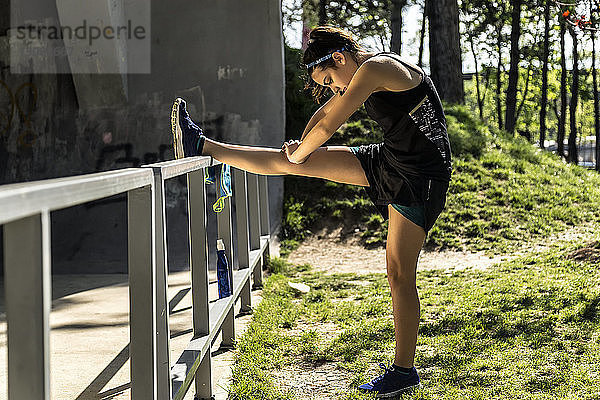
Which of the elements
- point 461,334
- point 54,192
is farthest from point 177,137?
point 54,192

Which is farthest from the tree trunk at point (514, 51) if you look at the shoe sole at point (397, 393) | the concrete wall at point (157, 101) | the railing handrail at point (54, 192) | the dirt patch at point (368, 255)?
the railing handrail at point (54, 192)

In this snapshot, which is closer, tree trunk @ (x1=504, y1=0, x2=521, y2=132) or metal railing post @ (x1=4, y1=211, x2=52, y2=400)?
metal railing post @ (x1=4, y1=211, x2=52, y2=400)

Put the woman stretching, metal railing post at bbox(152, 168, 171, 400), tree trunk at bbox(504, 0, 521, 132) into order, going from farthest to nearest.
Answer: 1. tree trunk at bbox(504, 0, 521, 132)
2. the woman stretching
3. metal railing post at bbox(152, 168, 171, 400)

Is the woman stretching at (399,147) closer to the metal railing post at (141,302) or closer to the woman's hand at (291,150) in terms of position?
the woman's hand at (291,150)

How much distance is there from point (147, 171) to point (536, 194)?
847cm

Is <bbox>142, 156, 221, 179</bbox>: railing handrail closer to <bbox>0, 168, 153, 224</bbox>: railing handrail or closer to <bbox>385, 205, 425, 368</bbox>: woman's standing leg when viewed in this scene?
<bbox>0, 168, 153, 224</bbox>: railing handrail

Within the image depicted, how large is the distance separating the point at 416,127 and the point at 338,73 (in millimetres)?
492

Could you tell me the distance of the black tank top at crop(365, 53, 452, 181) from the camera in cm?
353

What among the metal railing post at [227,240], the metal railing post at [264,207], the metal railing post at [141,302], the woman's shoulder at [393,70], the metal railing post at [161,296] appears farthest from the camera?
the metal railing post at [264,207]

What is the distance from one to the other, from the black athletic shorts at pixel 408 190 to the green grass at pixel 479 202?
16.4ft

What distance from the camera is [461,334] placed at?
4.76 m

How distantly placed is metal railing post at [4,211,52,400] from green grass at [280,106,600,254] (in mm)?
7606

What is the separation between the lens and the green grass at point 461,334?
3781mm

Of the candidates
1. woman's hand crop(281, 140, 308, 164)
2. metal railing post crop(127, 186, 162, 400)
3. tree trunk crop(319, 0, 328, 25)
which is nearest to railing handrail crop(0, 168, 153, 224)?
metal railing post crop(127, 186, 162, 400)
